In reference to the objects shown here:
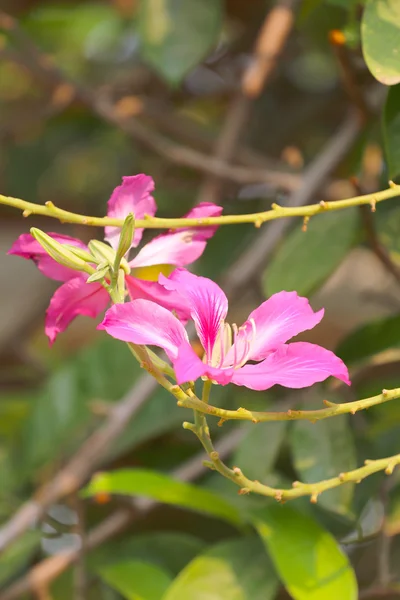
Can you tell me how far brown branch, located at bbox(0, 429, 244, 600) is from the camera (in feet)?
2.19

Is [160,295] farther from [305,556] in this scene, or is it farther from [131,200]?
[305,556]

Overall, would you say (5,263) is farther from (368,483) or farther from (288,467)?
(368,483)

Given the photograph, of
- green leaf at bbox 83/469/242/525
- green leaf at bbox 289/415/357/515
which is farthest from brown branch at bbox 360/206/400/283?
green leaf at bbox 83/469/242/525

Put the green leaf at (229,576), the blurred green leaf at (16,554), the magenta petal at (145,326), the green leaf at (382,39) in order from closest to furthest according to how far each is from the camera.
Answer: the magenta petal at (145,326) < the green leaf at (382,39) < the green leaf at (229,576) < the blurred green leaf at (16,554)

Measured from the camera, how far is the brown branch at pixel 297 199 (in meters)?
0.72

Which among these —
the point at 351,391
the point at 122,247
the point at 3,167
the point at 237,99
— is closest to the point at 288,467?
the point at 351,391

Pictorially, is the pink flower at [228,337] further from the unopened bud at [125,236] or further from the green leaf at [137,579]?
the green leaf at [137,579]

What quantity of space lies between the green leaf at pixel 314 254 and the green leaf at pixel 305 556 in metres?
0.16

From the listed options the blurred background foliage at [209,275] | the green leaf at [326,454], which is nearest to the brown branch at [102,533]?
the blurred background foliage at [209,275]

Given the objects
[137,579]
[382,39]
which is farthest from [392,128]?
[137,579]

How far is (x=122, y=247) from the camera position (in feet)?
1.07

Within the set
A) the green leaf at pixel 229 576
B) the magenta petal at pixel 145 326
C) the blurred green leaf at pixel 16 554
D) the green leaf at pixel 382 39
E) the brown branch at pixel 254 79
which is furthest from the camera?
the brown branch at pixel 254 79

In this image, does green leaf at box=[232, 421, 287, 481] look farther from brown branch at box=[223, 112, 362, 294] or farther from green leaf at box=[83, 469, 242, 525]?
brown branch at box=[223, 112, 362, 294]

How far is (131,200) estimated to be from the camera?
0.39 m
